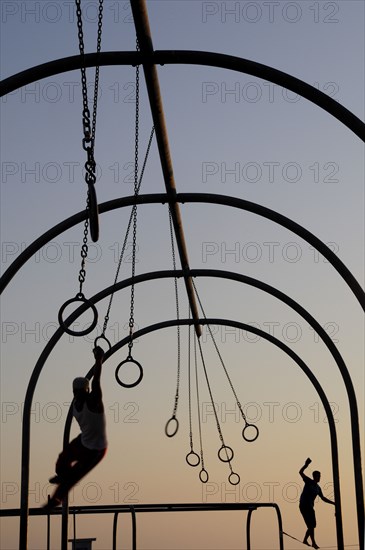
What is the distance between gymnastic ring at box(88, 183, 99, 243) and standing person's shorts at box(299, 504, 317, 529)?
14.9 m

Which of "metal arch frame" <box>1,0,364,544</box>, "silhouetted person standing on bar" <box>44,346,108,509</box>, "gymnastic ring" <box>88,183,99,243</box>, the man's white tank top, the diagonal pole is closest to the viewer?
"gymnastic ring" <box>88,183,99,243</box>

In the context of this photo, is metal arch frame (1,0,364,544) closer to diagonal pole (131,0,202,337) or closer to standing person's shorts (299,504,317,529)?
diagonal pole (131,0,202,337)

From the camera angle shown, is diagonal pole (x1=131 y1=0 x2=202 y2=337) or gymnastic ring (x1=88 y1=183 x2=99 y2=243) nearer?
gymnastic ring (x1=88 y1=183 x2=99 y2=243)

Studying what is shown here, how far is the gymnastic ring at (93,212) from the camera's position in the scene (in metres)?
11.7

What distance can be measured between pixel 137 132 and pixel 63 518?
10.9 meters

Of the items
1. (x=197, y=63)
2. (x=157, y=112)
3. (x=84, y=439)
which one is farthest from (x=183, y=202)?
(x=84, y=439)

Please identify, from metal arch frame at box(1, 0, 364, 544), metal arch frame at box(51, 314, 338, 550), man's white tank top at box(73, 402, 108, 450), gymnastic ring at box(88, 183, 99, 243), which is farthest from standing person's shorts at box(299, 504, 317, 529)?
gymnastic ring at box(88, 183, 99, 243)

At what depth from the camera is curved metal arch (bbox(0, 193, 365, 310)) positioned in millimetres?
17781

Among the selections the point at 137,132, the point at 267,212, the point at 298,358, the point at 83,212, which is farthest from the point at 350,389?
the point at 137,132

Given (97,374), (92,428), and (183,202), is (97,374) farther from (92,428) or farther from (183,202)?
(183,202)

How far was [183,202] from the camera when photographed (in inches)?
718

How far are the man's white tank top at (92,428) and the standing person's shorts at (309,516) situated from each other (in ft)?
40.6

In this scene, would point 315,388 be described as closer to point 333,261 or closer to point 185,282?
point 185,282

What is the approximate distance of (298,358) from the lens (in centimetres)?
2388
